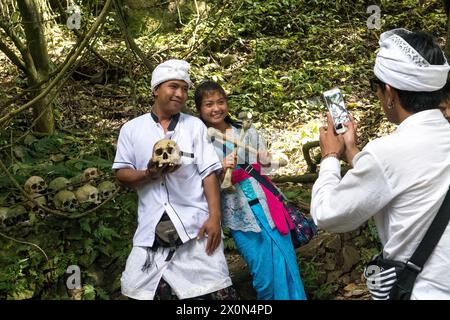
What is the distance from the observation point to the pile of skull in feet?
14.5

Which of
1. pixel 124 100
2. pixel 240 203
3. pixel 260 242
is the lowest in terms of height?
pixel 260 242

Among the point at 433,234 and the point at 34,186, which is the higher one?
the point at 34,186

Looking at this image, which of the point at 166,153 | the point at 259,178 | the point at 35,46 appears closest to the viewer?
the point at 166,153

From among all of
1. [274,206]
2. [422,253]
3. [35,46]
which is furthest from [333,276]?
[35,46]

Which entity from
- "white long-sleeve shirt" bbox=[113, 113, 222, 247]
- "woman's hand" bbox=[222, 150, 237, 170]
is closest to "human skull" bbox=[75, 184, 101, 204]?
"white long-sleeve shirt" bbox=[113, 113, 222, 247]

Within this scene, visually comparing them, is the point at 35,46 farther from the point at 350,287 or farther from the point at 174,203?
the point at 350,287

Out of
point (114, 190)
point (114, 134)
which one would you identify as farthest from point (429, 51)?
point (114, 134)

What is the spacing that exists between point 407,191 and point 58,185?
3.31 m

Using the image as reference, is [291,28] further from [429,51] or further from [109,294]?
[429,51]

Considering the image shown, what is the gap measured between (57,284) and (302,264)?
6.33ft

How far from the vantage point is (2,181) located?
4.85 m

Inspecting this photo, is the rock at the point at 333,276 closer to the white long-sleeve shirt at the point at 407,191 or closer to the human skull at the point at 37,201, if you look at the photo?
the human skull at the point at 37,201

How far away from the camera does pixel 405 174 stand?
195cm

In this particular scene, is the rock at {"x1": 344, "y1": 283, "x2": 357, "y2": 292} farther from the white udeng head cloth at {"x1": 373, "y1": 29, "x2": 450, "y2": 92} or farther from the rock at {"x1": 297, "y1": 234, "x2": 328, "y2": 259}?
the white udeng head cloth at {"x1": 373, "y1": 29, "x2": 450, "y2": 92}
